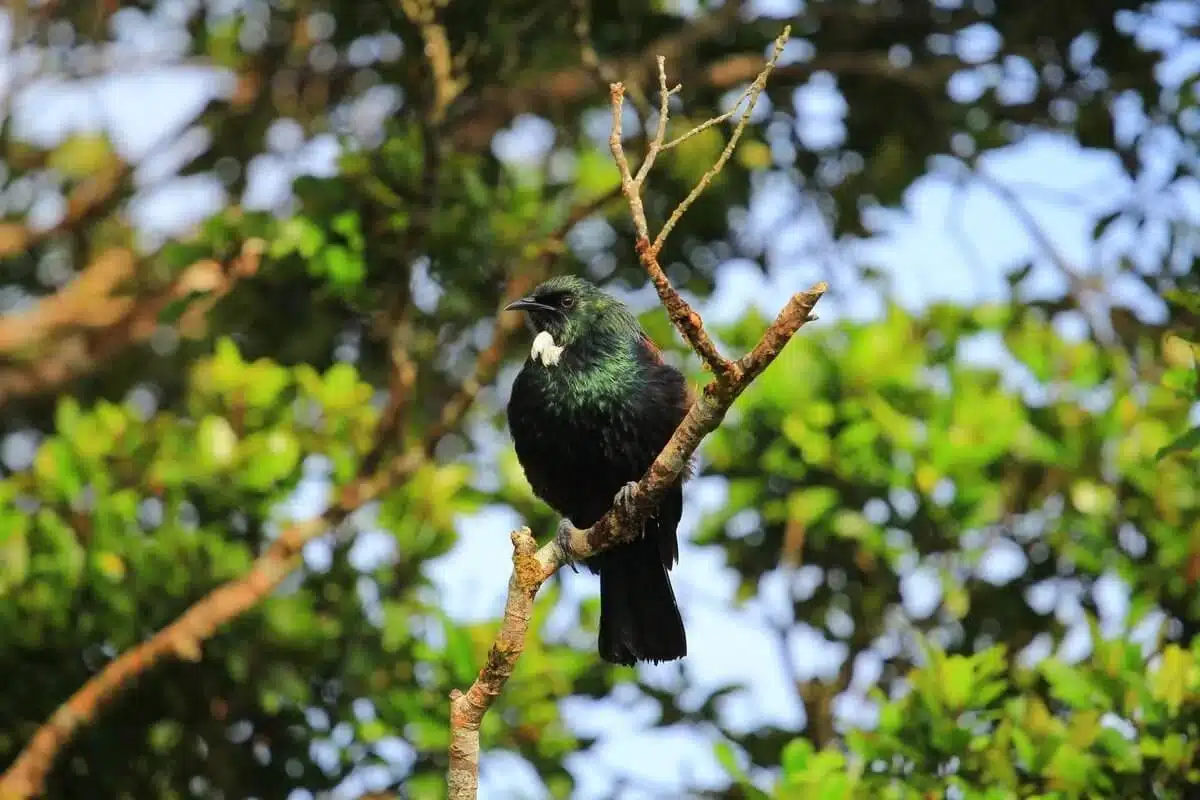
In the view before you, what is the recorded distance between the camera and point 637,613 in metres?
4.21

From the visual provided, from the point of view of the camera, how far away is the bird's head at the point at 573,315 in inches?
168

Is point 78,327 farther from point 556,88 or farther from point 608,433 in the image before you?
point 608,433

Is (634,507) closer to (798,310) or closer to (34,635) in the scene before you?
(798,310)

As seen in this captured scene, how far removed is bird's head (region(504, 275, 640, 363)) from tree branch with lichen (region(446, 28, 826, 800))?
1007 mm

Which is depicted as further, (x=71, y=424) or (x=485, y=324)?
(x=485, y=324)

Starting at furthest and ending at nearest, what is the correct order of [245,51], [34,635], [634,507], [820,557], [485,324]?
[245,51] < [485,324] < [820,557] < [34,635] < [634,507]

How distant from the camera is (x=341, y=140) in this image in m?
5.29

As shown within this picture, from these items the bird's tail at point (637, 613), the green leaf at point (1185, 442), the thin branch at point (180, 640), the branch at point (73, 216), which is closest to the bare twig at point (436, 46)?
the thin branch at point (180, 640)

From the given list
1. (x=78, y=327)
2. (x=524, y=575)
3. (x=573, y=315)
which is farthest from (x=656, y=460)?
(x=78, y=327)

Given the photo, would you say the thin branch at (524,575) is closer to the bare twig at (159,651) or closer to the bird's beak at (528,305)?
the bird's beak at (528,305)

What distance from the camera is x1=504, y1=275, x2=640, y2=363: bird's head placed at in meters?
4.28

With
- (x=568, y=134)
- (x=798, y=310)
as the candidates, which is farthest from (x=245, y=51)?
(x=798, y=310)

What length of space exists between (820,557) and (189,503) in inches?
87.9

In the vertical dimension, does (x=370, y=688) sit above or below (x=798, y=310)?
below
